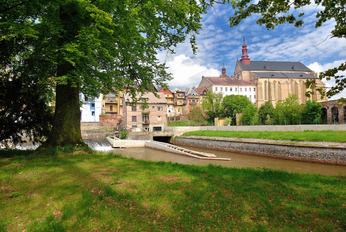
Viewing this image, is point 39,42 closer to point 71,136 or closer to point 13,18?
point 13,18

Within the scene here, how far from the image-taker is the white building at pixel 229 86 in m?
115

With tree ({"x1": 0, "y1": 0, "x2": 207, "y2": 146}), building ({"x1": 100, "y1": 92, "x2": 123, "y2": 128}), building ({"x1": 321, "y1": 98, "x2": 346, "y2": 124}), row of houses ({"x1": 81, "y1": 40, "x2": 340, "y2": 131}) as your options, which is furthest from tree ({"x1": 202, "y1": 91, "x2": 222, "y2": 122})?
tree ({"x1": 0, "y1": 0, "x2": 207, "y2": 146})

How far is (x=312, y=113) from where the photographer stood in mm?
56625

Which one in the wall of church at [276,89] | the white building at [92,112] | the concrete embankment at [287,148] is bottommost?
the concrete embankment at [287,148]

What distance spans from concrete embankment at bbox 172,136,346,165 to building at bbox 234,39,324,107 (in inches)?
3099

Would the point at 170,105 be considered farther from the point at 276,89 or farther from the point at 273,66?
the point at 273,66

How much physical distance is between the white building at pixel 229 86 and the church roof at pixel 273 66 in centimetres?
1251

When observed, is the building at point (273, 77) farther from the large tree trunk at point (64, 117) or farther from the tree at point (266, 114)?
the large tree trunk at point (64, 117)

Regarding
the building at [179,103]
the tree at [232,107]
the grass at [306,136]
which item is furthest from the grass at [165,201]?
the building at [179,103]

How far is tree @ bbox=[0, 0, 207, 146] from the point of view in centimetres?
1038

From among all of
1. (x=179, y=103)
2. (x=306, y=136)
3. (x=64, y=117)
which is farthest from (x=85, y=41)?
(x=179, y=103)

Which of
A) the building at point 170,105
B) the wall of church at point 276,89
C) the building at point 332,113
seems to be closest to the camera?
the building at point 332,113

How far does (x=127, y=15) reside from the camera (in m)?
10.9

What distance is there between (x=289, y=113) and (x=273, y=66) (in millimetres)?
81113
